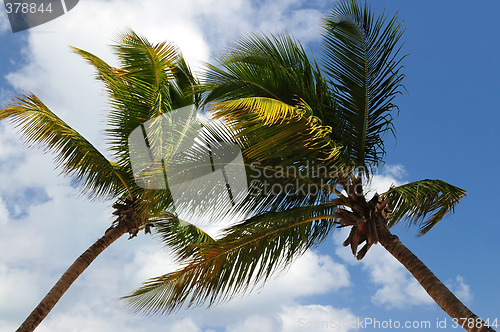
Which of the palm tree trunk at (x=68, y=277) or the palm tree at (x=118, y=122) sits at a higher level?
the palm tree at (x=118, y=122)

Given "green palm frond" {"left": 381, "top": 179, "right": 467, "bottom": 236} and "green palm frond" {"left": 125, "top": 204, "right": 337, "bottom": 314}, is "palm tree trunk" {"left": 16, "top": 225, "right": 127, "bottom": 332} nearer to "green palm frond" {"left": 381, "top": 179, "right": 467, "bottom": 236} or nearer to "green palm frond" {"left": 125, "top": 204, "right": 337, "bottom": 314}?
"green palm frond" {"left": 125, "top": 204, "right": 337, "bottom": 314}

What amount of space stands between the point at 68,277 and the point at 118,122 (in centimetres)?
315

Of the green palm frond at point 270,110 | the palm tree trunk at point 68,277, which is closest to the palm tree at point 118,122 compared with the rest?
the palm tree trunk at point 68,277

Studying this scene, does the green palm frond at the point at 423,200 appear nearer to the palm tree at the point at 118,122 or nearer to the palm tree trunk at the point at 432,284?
the palm tree trunk at the point at 432,284

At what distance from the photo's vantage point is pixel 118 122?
924 cm

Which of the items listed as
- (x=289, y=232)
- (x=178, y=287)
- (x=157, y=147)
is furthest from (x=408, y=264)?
(x=157, y=147)

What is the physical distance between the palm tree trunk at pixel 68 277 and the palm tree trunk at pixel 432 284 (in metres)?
5.56

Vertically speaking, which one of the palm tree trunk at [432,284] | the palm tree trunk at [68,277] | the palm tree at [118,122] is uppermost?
the palm tree at [118,122]

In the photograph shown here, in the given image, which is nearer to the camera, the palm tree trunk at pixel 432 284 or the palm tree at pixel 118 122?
the palm tree trunk at pixel 432 284

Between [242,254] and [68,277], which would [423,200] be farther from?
[68,277]

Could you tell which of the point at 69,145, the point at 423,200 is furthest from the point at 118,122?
the point at 423,200

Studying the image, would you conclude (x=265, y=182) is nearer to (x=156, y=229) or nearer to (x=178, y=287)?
(x=178, y=287)

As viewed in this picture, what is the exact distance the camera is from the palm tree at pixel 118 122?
28.9 ft

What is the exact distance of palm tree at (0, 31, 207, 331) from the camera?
8812mm
